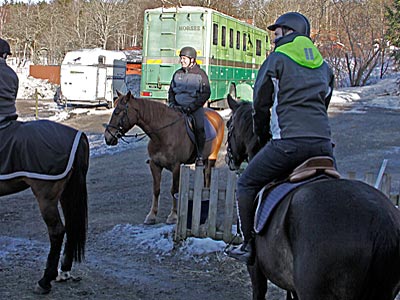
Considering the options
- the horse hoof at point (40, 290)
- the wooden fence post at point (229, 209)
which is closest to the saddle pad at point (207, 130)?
the wooden fence post at point (229, 209)

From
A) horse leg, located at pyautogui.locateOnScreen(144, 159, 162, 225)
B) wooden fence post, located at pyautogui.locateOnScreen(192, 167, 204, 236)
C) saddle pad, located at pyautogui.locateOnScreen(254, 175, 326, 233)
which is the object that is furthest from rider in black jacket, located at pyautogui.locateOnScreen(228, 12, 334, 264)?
horse leg, located at pyautogui.locateOnScreen(144, 159, 162, 225)

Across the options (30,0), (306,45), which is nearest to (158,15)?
(306,45)

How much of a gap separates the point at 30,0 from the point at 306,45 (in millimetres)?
60836

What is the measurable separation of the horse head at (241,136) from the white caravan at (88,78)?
22235 millimetres

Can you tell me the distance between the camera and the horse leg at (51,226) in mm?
5762

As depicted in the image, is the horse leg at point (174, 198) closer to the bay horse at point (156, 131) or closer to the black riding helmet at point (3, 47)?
the bay horse at point (156, 131)

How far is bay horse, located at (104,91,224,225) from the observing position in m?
8.52

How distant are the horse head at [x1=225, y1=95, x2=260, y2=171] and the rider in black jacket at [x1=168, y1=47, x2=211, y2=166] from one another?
11.6 feet

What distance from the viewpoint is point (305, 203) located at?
3.45 m

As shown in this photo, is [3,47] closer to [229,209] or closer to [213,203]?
[213,203]

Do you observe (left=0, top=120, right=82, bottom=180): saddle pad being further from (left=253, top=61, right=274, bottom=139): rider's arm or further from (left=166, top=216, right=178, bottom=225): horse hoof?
(left=166, top=216, right=178, bottom=225): horse hoof

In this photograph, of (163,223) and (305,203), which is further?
(163,223)

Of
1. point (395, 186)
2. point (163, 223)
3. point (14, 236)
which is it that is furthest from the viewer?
point (395, 186)

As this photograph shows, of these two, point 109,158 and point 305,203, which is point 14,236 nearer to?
point 305,203
